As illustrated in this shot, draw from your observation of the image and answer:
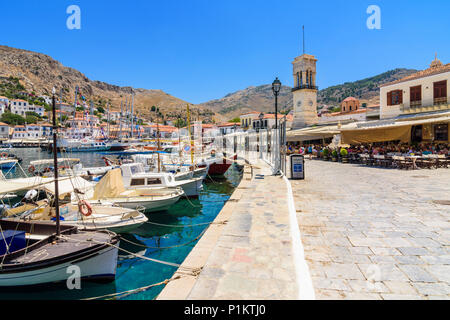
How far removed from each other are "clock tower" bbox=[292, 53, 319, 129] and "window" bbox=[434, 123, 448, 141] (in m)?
21.2

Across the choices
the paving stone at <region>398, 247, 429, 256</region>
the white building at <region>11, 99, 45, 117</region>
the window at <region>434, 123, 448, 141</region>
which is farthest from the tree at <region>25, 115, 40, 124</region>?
Answer: the paving stone at <region>398, 247, 429, 256</region>

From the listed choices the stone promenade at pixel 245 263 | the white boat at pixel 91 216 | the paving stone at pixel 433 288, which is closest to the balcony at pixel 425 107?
the stone promenade at pixel 245 263

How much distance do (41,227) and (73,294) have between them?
2.27 metres

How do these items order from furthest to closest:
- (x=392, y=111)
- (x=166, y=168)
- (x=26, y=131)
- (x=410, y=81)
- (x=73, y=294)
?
1. (x=26, y=131)
2. (x=392, y=111)
3. (x=410, y=81)
4. (x=166, y=168)
5. (x=73, y=294)

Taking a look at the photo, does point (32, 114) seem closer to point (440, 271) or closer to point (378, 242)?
point (378, 242)

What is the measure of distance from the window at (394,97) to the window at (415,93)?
102cm

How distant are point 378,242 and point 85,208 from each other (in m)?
8.80

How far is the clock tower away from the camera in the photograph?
4028cm

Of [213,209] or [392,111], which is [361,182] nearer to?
[213,209]

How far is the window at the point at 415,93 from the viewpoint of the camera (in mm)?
21297

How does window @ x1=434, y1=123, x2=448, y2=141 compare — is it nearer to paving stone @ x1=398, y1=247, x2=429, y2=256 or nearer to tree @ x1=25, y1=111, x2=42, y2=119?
paving stone @ x1=398, y1=247, x2=429, y2=256

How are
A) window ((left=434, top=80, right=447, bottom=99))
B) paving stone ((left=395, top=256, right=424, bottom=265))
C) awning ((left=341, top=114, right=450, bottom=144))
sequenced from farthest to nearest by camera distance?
Result: window ((left=434, top=80, right=447, bottom=99)) → awning ((left=341, top=114, right=450, bottom=144)) → paving stone ((left=395, top=256, right=424, bottom=265))
